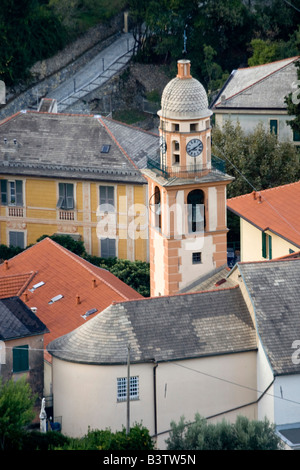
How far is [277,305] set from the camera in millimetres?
82188

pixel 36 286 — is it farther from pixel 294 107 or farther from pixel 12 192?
pixel 294 107

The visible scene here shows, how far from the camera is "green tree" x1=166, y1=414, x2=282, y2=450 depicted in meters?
76.6

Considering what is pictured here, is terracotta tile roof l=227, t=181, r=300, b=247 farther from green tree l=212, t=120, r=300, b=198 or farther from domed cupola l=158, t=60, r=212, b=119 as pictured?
domed cupola l=158, t=60, r=212, b=119

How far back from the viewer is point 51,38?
129375 mm

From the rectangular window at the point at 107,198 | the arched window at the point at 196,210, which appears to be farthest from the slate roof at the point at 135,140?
the arched window at the point at 196,210

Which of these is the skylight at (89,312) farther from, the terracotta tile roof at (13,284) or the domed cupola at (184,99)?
the domed cupola at (184,99)

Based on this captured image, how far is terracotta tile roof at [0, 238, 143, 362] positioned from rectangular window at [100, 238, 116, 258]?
8.97 meters

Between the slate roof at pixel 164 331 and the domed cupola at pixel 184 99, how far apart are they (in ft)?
34.6

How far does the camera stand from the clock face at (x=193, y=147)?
89.6m

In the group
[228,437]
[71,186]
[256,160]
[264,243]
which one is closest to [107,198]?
[71,186]

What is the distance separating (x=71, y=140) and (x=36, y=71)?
20.4m

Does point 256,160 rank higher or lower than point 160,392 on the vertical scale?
higher

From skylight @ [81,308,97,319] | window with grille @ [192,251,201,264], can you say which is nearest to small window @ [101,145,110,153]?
window with grille @ [192,251,201,264]

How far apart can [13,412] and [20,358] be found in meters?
6.12
